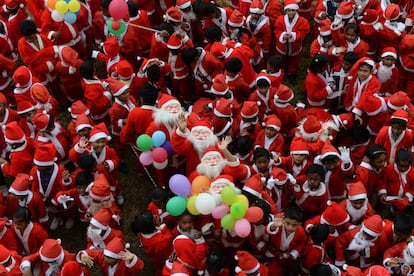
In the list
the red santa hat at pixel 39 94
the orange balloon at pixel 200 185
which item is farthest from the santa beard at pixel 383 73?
the red santa hat at pixel 39 94

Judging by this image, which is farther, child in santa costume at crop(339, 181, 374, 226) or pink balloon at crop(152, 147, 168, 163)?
pink balloon at crop(152, 147, 168, 163)

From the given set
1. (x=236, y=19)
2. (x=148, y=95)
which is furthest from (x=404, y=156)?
(x=236, y=19)

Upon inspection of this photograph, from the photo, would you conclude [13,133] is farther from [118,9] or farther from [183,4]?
[183,4]

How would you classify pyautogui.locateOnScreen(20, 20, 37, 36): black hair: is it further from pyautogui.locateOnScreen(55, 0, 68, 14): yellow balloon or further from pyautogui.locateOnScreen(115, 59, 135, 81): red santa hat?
pyautogui.locateOnScreen(115, 59, 135, 81): red santa hat

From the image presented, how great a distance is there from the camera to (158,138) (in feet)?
20.8

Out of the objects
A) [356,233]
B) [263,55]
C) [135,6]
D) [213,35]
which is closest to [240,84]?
[213,35]

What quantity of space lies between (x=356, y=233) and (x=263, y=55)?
4213 millimetres

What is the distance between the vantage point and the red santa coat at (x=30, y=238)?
19.9 ft

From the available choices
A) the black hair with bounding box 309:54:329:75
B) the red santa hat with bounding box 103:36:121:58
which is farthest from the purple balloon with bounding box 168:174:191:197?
the red santa hat with bounding box 103:36:121:58

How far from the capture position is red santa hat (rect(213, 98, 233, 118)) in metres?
6.80

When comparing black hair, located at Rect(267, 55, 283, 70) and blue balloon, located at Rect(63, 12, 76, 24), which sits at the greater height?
blue balloon, located at Rect(63, 12, 76, 24)

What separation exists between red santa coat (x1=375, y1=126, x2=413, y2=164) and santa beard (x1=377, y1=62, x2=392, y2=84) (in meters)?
1.18

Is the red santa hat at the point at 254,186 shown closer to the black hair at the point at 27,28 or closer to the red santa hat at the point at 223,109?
the red santa hat at the point at 223,109

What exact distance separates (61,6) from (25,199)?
316 centimetres
